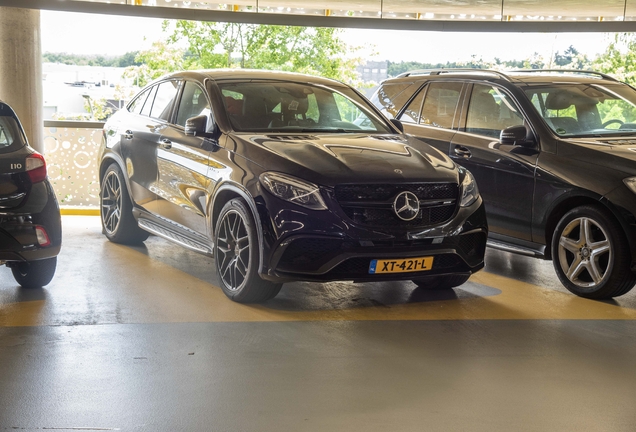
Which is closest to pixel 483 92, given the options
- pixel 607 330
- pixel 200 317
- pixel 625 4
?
pixel 607 330

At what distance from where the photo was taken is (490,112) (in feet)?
26.0

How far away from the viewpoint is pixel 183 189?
7.19 metres

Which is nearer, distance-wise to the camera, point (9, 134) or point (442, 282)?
point (9, 134)

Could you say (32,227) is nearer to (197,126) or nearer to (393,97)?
(197,126)

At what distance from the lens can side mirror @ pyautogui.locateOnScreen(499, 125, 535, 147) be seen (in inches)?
286

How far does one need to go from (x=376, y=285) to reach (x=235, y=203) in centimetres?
165

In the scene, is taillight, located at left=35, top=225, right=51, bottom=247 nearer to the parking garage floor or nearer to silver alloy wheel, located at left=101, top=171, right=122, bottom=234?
the parking garage floor

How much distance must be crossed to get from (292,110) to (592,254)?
2.69m

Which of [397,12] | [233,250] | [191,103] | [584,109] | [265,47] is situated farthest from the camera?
[265,47]

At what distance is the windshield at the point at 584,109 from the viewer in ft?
24.4

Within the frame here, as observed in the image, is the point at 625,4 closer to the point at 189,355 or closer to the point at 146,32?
the point at 146,32

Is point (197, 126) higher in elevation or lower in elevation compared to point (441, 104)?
lower

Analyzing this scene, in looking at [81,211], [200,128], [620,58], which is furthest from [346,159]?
[620,58]

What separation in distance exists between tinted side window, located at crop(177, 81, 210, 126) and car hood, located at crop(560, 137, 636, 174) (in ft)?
9.90
